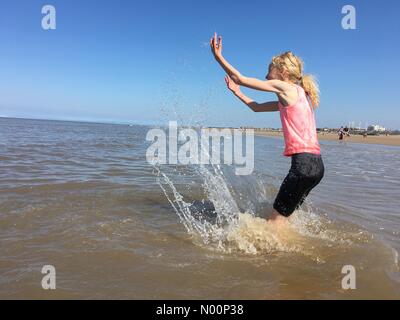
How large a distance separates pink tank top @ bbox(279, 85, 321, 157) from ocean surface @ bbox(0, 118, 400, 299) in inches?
42.7

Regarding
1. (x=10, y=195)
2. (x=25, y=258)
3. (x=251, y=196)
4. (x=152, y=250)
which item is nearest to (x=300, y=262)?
(x=152, y=250)

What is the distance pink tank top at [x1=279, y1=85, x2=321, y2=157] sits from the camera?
414 centimetres

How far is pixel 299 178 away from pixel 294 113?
714 millimetres

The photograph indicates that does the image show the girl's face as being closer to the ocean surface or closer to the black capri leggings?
the black capri leggings

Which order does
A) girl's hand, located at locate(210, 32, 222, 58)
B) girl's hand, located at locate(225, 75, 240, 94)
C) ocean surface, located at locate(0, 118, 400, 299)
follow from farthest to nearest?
1. girl's hand, located at locate(225, 75, 240, 94)
2. girl's hand, located at locate(210, 32, 222, 58)
3. ocean surface, located at locate(0, 118, 400, 299)

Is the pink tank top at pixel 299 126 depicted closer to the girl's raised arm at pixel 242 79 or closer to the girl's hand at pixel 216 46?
the girl's raised arm at pixel 242 79

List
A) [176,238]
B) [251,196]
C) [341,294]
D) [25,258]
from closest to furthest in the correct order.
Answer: [341,294] < [25,258] < [176,238] < [251,196]

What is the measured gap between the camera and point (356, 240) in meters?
4.89

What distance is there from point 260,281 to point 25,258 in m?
2.34

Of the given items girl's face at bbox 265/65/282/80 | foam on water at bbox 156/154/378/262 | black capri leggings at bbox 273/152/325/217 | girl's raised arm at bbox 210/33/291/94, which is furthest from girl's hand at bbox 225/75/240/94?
foam on water at bbox 156/154/378/262

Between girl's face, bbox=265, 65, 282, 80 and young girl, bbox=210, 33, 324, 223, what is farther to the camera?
girl's face, bbox=265, 65, 282, 80

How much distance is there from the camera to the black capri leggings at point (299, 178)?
4.14 meters
